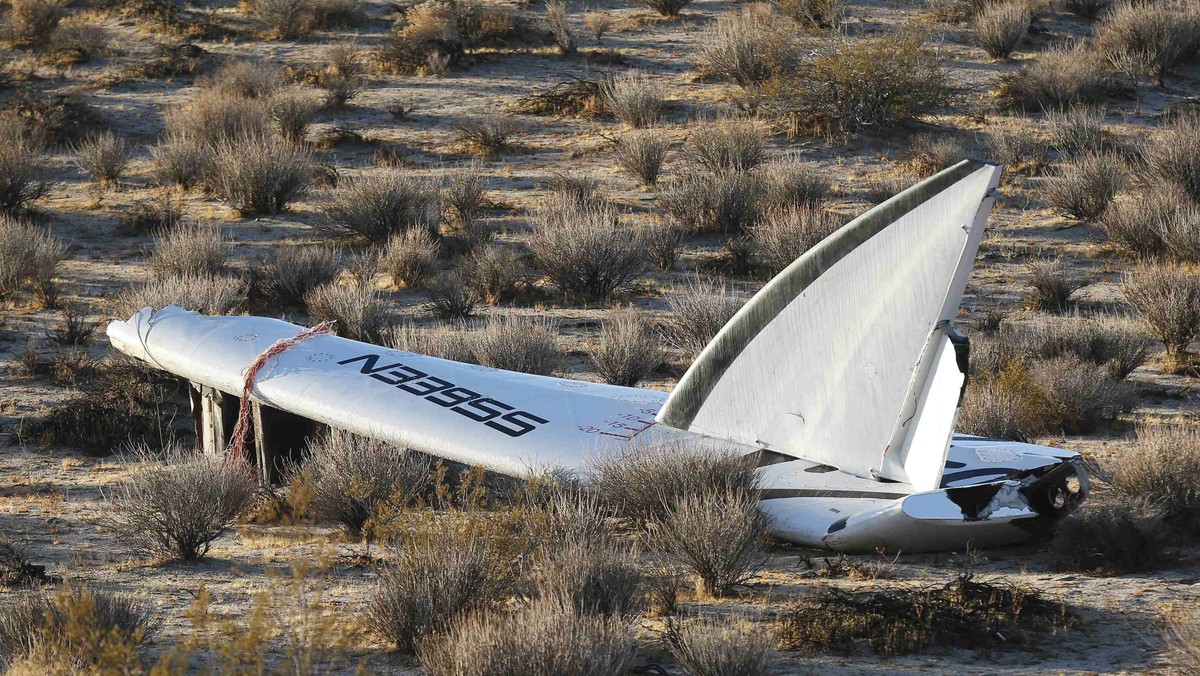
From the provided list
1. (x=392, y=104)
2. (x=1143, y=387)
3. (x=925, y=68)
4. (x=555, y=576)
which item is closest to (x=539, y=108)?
(x=392, y=104)

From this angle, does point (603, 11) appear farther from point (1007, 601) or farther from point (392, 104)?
point (1007, 601)

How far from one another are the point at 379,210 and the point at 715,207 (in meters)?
4.38

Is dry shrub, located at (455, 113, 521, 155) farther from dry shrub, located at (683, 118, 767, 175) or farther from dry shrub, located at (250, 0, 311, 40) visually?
dry shrub, located at (250, 0, 311, 40)

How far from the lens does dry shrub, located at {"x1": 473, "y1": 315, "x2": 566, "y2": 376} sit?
12.0m

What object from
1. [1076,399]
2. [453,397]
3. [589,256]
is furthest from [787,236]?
[453,397]

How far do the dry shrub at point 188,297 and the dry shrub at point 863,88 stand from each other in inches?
378

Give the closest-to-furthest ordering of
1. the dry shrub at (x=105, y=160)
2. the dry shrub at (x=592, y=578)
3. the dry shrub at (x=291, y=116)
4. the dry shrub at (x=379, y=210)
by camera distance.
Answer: the dry shrub at (x=592, y=578) → the dry shrub at (x=379, y=210) → the dry shrub at (x=105, y=160) → the dry shrub at (x=291, y=116)

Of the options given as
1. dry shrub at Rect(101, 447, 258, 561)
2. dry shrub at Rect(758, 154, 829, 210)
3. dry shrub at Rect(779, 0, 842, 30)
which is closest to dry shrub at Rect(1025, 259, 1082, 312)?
dry shrub at Rect(758, 154, 829, 210)

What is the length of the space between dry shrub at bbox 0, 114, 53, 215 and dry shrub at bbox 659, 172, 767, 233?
8970mm

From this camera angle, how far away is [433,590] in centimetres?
653

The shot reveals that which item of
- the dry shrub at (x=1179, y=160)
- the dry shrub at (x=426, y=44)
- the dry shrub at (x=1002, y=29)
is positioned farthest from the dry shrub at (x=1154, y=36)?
the dry shrub at (x=426, y=44)

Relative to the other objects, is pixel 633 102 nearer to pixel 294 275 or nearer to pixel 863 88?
pixel 863 88

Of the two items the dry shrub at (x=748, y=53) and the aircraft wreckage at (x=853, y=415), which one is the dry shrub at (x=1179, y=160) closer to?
the dry shrub at (x=748, y=53)

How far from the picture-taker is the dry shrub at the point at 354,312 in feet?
44.2
